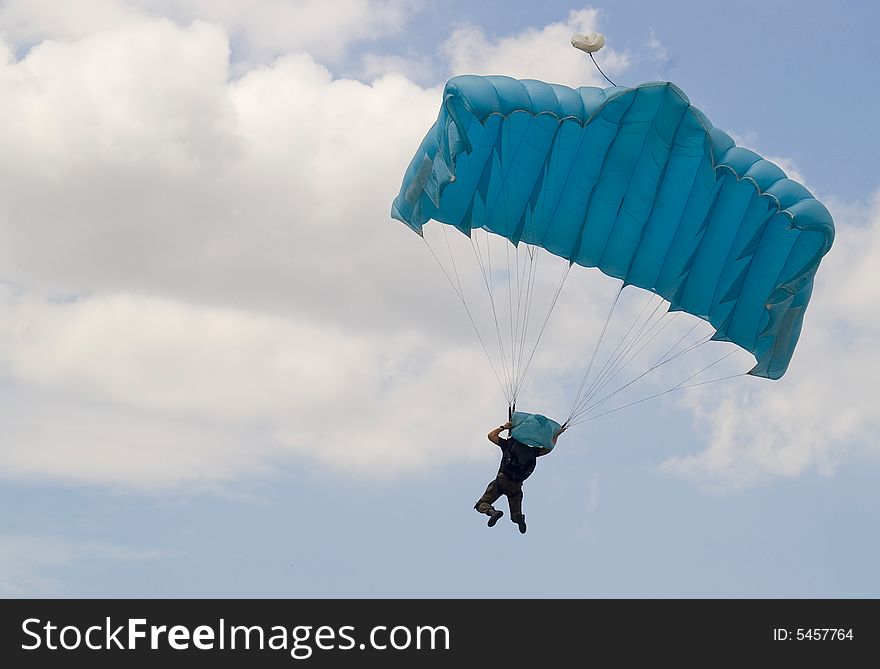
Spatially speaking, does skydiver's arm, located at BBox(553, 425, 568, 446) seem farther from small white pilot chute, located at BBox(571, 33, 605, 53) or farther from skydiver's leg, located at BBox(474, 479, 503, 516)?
small white pilot chute, located at BBox(571, 33, 605, 53)

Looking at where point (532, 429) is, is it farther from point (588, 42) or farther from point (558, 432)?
point (588, 42)

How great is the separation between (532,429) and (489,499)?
1294mm

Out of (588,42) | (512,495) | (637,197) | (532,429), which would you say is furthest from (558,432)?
(588,42)

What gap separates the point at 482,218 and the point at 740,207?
4.24 metres

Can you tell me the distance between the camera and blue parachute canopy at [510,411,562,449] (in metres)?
21.6

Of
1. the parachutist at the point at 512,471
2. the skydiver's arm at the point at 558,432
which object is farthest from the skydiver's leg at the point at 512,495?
the skydiver's arm at the point at 558,432

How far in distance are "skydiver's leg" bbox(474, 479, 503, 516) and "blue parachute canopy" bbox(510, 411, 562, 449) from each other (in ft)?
2.72

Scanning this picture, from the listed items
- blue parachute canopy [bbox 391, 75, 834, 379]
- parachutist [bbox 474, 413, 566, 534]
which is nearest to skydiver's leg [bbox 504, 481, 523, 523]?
parachutist [bbox 474, 413, 566, 534]

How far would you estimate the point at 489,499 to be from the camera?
70.7 ft

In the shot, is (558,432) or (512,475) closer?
(512,475)

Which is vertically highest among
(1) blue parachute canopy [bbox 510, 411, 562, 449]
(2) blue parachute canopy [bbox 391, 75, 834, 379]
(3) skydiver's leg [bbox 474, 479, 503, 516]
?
(2) blue parachute canopy [bbox 391, 75, 834, 379]

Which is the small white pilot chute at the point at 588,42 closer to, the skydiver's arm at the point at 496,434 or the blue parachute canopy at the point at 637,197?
the blue parachute canopy at the point at 637,197
